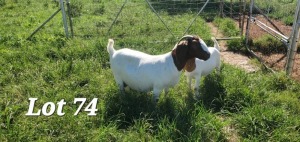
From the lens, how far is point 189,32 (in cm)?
941

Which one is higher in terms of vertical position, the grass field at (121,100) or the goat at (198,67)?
the goat at (198,67)

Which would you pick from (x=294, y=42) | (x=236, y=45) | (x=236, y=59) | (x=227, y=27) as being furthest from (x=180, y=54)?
(x=227, y=27)

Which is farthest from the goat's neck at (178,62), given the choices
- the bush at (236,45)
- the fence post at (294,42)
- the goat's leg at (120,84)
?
the bush at (236,45)

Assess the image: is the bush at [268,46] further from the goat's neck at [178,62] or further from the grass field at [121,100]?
the goat's neck at [178,62]

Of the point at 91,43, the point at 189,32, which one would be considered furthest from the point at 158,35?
the point at 91,43

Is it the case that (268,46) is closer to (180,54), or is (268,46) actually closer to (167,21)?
(167,21)

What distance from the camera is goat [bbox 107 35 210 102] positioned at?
4871 mm

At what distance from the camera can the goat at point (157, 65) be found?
4871mm

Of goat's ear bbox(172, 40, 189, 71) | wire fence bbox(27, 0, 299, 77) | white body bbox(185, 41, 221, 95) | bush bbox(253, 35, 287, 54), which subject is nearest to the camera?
goat's ear bbox(172, 40, 189, 71)

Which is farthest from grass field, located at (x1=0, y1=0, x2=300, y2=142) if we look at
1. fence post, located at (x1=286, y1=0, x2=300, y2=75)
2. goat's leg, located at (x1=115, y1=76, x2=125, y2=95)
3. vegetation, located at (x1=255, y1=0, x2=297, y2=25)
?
vegetation, located at (x1=255, y1=0, x2=297, y2=25)

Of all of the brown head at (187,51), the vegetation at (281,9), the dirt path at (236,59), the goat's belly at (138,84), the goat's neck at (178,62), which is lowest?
the dirt path at (236,59)

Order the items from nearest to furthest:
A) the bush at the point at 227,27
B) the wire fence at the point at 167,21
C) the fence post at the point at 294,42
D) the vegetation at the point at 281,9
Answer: the fence post at the point at 294,42 → the wire fence at the point at 167,21 → the bush at the point at 227,27 → the vegetation at the point at 281,9

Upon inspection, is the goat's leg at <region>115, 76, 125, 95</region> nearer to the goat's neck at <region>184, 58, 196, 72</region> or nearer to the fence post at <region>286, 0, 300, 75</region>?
the goat's neck at <region>184, 58, 196, 72</region>

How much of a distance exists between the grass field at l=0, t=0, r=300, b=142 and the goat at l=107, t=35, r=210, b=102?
0.33 meters
